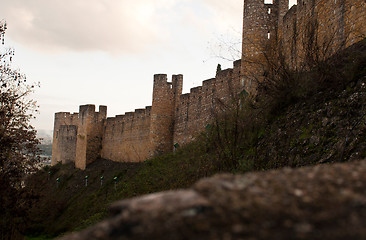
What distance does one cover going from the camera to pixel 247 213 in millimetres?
1782

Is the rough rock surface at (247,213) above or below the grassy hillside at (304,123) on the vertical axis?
below

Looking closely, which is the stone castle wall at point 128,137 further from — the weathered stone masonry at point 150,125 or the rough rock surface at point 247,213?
the rough rock surface at point 247,213

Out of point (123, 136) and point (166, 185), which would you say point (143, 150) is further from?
point (166, 185)

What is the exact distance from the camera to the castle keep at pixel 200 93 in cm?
880

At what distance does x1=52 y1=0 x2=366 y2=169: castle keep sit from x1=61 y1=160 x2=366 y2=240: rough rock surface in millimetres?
5445

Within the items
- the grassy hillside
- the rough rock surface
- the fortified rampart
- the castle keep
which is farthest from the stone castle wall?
the rough rock surface

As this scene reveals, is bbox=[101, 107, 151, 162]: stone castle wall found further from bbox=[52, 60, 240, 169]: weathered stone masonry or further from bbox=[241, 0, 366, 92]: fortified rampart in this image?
bbox=[241, 0, 366, 92]: fortified rampart

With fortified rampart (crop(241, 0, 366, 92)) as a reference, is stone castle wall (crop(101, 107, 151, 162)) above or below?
below

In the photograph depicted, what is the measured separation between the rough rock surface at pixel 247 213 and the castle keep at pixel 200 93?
544cm

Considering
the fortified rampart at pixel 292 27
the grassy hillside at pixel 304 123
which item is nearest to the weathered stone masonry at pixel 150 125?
the fortified rampart at pixel 292 27

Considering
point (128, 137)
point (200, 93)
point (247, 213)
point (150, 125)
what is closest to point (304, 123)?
point (247, 213)

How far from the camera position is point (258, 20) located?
13.0 meters

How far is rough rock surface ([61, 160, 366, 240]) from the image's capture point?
1.68 m

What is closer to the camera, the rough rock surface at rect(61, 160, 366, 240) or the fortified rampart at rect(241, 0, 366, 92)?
the rough rock surface at rect(61, 160, 366, 240)
